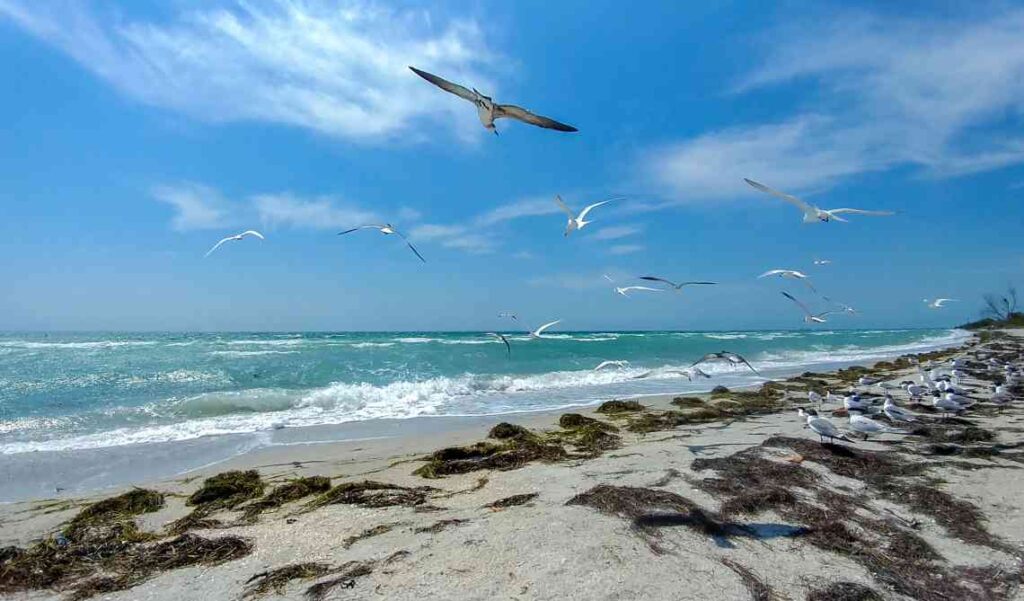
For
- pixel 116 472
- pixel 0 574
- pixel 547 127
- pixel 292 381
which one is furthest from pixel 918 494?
pixel 292 381

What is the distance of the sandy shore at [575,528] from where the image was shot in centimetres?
349

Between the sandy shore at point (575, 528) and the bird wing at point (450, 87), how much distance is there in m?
3.75

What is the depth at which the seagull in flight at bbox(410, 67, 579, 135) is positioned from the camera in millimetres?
4988

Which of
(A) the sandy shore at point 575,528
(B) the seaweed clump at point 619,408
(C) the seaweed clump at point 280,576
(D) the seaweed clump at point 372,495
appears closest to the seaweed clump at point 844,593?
(A) the sandy shore at point 575,528

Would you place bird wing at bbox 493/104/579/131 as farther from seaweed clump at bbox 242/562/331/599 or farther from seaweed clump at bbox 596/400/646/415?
seaweed clump at bbox 596/400/646/415

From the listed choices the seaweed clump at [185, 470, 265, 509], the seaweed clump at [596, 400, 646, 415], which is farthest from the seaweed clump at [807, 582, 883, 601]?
the seaweed clump at [596, 400, 646, 415]

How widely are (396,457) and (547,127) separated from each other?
5335mm

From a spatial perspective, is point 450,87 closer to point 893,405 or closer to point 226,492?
point 226,492

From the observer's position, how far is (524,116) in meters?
5.38

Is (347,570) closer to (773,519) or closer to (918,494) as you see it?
(773,519)

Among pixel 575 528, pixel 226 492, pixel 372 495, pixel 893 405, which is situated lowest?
pixel 226 492

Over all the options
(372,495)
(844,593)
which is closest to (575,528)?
(844,593)

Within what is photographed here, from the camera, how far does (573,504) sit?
456 centimetres

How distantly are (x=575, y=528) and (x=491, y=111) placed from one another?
13.0 ft
